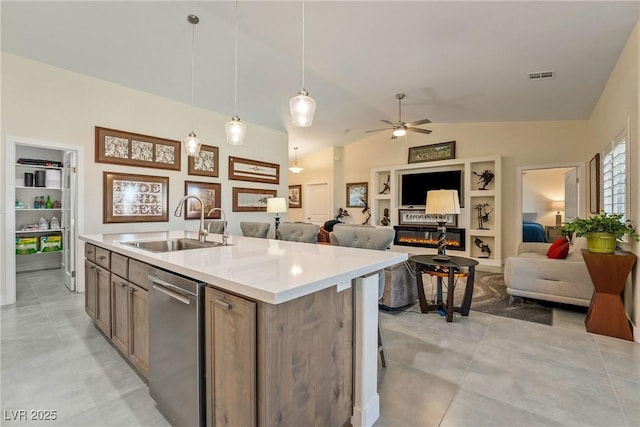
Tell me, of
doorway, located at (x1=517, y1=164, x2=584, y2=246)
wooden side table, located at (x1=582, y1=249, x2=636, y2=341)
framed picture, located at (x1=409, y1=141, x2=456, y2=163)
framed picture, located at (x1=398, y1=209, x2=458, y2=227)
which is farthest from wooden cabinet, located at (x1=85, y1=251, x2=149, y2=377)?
doorway, located at (x1=517, y1=164, x2=584, y2=246)

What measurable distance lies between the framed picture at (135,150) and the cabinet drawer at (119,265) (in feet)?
8.60

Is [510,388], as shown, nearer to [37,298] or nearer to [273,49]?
[273,49]

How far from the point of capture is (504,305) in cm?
340

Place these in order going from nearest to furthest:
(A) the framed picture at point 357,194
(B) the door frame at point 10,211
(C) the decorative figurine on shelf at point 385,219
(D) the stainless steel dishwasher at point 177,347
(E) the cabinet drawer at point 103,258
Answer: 1. (D) the stainless steel dishwasher at point 177,347
2. (E) the cabinet drawer at point 103,258
3. (B) the door frame at point 10,211
4. (C) the decorative figurine on shelf at point 385,219
5. (A) the framed picture at point 357,194

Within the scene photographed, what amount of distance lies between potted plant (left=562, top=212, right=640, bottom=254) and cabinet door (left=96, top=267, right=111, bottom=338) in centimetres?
408

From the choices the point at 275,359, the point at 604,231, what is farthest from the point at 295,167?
the point at 275,359

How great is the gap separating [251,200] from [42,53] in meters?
3.56

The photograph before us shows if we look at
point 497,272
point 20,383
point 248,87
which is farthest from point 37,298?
point 497,272

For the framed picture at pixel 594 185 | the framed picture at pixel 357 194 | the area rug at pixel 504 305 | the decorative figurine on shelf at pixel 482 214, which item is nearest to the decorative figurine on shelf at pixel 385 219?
the framed picture at pixel 357 194

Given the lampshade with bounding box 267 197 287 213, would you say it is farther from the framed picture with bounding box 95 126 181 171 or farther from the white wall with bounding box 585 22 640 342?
the white wall with bounding box 585 22 640 342

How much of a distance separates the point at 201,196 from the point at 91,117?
1.84m

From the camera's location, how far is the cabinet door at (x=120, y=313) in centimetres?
197

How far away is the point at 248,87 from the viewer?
4.52 metres

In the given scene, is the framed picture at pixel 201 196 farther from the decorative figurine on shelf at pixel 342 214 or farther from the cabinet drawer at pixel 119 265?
the decorative figurine on shelf at pixel 342 214
